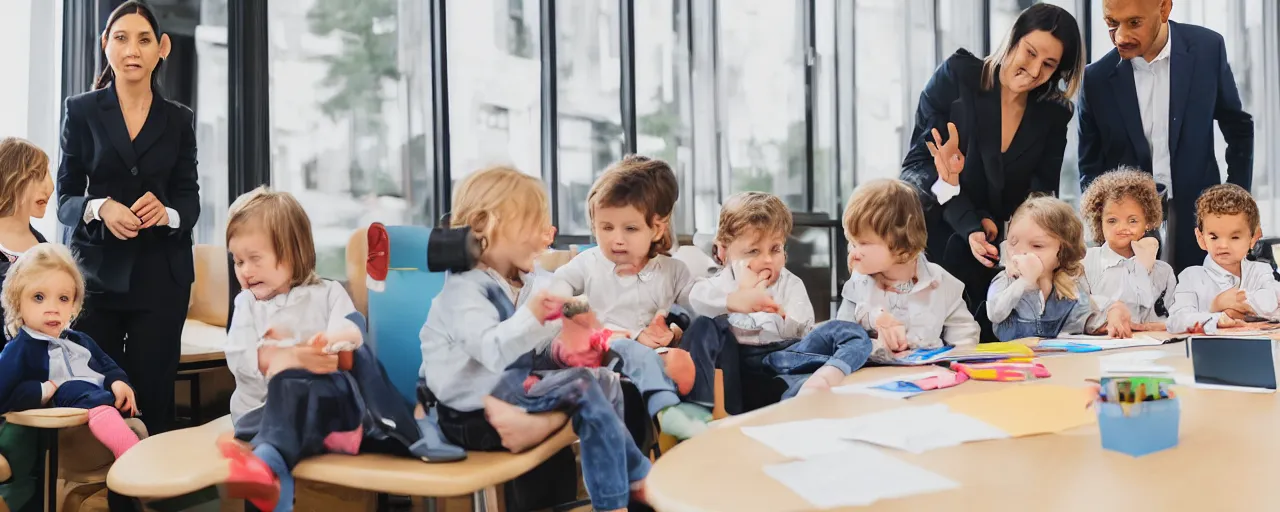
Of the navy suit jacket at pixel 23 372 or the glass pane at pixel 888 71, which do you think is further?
the glass pane at pixel 888 71

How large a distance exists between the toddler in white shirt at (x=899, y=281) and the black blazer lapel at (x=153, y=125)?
1.53 metres

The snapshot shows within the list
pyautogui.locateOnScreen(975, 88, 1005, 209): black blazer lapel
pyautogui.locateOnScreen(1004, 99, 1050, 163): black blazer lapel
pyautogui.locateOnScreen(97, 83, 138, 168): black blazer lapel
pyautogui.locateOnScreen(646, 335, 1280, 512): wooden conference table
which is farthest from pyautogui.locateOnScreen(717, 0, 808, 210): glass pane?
pyautogui.locateOnScreen(97, 83, 138, 168): black blazer lapel

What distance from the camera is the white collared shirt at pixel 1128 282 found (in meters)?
2.86

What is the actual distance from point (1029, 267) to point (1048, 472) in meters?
1.71

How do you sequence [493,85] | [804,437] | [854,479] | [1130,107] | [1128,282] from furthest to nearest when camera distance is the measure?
[1130,107] → [1128,282] → [493,85] → [804,437] → [854,479]

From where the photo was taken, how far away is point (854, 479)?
1.03 metres

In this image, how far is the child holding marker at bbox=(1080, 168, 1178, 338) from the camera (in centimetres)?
288

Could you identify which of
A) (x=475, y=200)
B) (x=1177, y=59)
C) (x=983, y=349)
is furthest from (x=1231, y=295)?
(x=475, y=200)

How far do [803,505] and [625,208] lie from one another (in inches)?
45.3

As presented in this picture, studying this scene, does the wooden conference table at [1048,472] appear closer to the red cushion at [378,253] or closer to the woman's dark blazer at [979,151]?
the red cushion at [378,253]

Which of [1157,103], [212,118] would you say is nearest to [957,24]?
[1157,103]

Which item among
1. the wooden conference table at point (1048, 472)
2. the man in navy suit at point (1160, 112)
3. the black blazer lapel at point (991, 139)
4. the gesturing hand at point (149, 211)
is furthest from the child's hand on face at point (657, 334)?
the man in navy suit at point (1160, 112)

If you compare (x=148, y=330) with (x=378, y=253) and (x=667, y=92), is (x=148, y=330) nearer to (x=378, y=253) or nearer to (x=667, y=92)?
(x=378, y=253)

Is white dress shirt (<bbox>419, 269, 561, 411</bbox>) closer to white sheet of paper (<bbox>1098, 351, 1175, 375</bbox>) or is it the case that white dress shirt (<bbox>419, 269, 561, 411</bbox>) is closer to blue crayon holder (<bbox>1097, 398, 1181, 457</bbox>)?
blue crayon holder (<bbox>1097, 398, 1181, 457</bbox>)
